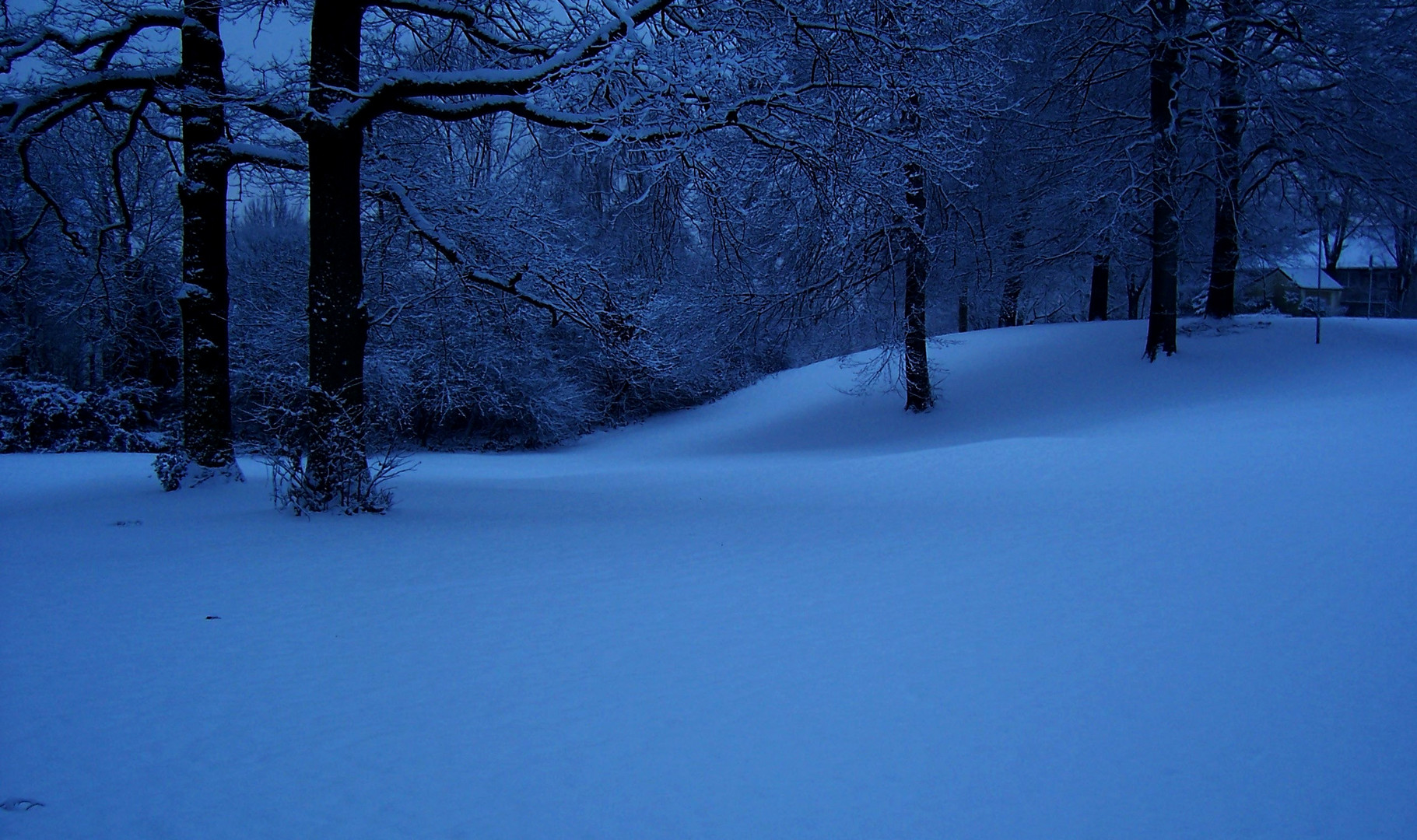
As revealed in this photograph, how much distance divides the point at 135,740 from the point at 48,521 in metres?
4.81

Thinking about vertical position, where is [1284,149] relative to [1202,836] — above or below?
above

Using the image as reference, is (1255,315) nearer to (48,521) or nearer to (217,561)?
(217,561)

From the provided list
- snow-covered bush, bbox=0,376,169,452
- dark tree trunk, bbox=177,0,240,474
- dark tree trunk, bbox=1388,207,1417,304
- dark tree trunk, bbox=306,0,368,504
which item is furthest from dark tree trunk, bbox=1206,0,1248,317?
snow-covered bush, bbox=0,376,169,452

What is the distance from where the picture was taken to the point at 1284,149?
13.5 meters

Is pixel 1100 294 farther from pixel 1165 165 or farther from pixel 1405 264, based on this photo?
pixel 1405 264

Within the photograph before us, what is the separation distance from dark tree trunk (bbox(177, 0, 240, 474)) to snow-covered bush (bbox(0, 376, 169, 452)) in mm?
8850

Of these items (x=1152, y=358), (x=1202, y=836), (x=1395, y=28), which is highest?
(x=1395, y=28)

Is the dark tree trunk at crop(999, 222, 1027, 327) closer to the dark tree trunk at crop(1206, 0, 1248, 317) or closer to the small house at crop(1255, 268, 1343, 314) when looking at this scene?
the dark tree trunk at crop(1206, 0, 1248, 317)

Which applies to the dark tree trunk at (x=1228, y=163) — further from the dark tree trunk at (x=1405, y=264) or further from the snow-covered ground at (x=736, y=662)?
the dark tree trunk at (x=1405, y=264)

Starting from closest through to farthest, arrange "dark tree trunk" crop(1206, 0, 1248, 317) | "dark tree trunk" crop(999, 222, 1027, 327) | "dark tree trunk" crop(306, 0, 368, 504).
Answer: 1. "dark tree trunk" crop(306, 0, 368, 504)
2. "dark tree trunk" crop(1206, 0, 1248, 317)
3. "dark tree trunk" crop(999, 222, 1027, 327)

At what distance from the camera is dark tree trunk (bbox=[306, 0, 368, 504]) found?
6480 mm

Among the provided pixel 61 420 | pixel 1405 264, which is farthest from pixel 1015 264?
pixel 1405 264

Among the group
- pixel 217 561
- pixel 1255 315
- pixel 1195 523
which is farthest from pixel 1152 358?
pixel 217 561

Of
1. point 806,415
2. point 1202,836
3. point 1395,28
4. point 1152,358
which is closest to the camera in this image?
point 1202,836
